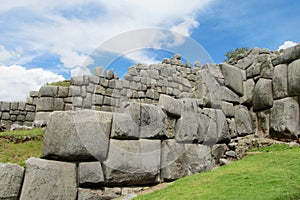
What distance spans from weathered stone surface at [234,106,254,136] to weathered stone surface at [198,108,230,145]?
1.71 feet

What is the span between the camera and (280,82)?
20.9 feet

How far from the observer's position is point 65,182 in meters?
3.79

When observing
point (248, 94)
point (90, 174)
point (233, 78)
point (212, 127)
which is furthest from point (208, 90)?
point (90, 174)

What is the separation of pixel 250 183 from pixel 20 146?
4.57m

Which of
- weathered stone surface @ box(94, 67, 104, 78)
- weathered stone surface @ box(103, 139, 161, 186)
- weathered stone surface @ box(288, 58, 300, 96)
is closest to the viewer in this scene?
weathered stone surface @ box(103, 139, 161, 186)

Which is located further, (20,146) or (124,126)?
(20,146)

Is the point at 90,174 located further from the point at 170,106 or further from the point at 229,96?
the point at 229,96

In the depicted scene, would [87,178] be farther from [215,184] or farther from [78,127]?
[215,184]

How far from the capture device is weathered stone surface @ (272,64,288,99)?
6.26 metres

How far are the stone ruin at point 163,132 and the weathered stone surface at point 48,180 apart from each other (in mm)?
13

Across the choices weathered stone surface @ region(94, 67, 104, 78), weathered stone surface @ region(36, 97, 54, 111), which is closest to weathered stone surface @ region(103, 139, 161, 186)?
weathered stone surface @ region(36, 97, 54, 111)

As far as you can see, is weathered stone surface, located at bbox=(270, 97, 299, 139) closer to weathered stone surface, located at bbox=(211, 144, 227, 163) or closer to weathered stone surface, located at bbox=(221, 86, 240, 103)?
weathered stone surface, located at bbox=(221, 86, 240, 103)

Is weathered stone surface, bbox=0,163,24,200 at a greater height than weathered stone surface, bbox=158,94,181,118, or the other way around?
weathered stone surface, bbox=158,94,181,118

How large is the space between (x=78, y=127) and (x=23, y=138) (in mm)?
2758
